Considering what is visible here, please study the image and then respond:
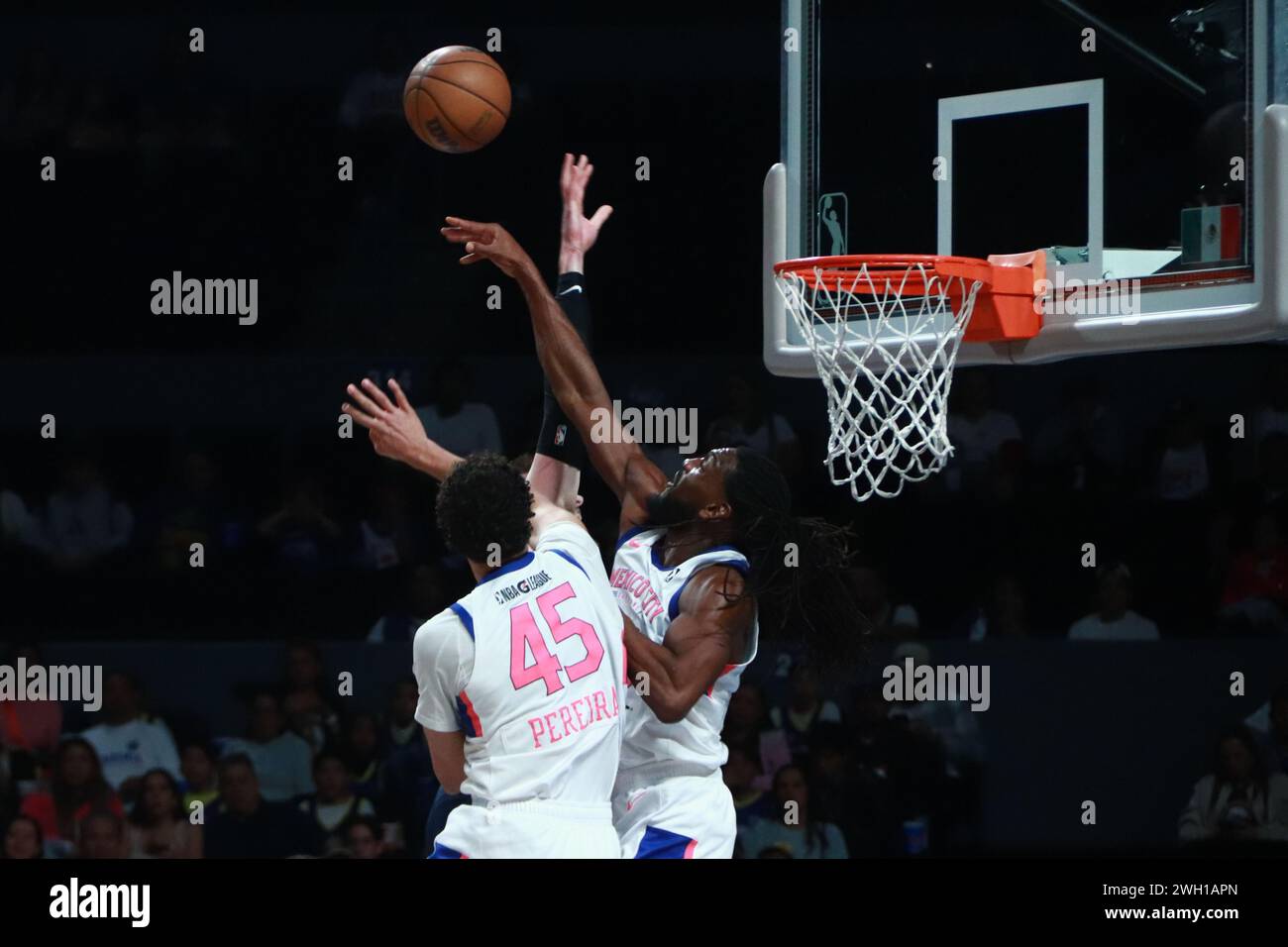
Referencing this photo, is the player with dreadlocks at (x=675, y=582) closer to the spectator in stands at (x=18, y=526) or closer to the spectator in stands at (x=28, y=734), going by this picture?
the spectator in stands at (x=28, y=734)

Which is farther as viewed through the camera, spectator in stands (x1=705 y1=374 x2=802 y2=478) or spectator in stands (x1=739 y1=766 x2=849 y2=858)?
spectator in stands (x1=705 y1=374 x2=802 y2=478)

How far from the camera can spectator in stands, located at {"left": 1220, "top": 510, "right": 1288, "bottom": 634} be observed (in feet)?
19.0

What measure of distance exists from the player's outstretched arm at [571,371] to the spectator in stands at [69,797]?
257cm

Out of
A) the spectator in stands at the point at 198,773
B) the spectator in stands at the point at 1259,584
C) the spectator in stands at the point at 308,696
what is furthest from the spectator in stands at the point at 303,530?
the spectator in stands at the point at 1259,584

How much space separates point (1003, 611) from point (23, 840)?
3200 millimetres

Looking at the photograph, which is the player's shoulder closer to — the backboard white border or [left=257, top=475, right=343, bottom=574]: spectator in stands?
the backboard white border

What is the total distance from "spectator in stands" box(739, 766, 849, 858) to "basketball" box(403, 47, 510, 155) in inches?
87.7

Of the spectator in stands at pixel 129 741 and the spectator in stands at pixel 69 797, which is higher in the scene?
the spectator in stands at pixel 129 741

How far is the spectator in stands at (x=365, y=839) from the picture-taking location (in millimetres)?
5379

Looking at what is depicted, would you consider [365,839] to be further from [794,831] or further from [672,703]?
[672,703]

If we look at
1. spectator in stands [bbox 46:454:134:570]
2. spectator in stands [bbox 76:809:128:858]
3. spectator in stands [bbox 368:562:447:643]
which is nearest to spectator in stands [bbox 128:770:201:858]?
spectator in stands [bbox 76:809:128:858]

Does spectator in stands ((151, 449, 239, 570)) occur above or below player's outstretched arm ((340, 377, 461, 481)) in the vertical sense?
below
